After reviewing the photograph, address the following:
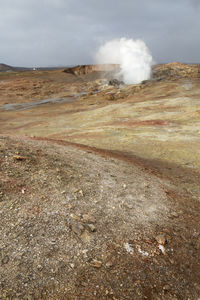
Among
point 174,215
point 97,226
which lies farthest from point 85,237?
point 174,215

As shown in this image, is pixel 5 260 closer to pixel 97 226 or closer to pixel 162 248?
pixel 97 226

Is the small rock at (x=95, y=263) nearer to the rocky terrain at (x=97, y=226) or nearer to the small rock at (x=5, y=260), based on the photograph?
the rocky terrain at (x=97, y=226)

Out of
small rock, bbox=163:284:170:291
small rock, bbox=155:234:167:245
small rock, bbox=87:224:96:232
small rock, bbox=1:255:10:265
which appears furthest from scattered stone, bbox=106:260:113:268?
small rock, bbox=1:255:10:265

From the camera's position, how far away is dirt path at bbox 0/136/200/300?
5.00 metres

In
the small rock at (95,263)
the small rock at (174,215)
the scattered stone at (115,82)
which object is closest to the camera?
the small rock at (95,263)

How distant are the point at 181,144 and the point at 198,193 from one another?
10.2m

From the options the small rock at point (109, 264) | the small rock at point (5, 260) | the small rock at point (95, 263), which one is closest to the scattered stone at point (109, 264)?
the small rock at point (109, 264)

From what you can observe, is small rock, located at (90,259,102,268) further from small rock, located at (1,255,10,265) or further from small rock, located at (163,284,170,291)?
small rock, located at (1,255,10,265)

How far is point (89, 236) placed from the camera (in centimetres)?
650

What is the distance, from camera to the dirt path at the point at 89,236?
500 cm

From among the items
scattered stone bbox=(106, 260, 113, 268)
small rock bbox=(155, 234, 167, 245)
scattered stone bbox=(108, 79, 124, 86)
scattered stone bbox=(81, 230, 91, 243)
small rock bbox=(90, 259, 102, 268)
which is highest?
scattered stone bbox=(108, 79, 124, 86)

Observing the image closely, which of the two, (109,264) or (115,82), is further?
(115,82)

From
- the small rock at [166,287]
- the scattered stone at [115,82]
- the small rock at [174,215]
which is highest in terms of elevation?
the scattered stone at [115,82]

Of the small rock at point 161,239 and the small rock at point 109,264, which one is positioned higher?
the small rock at point 109,264
